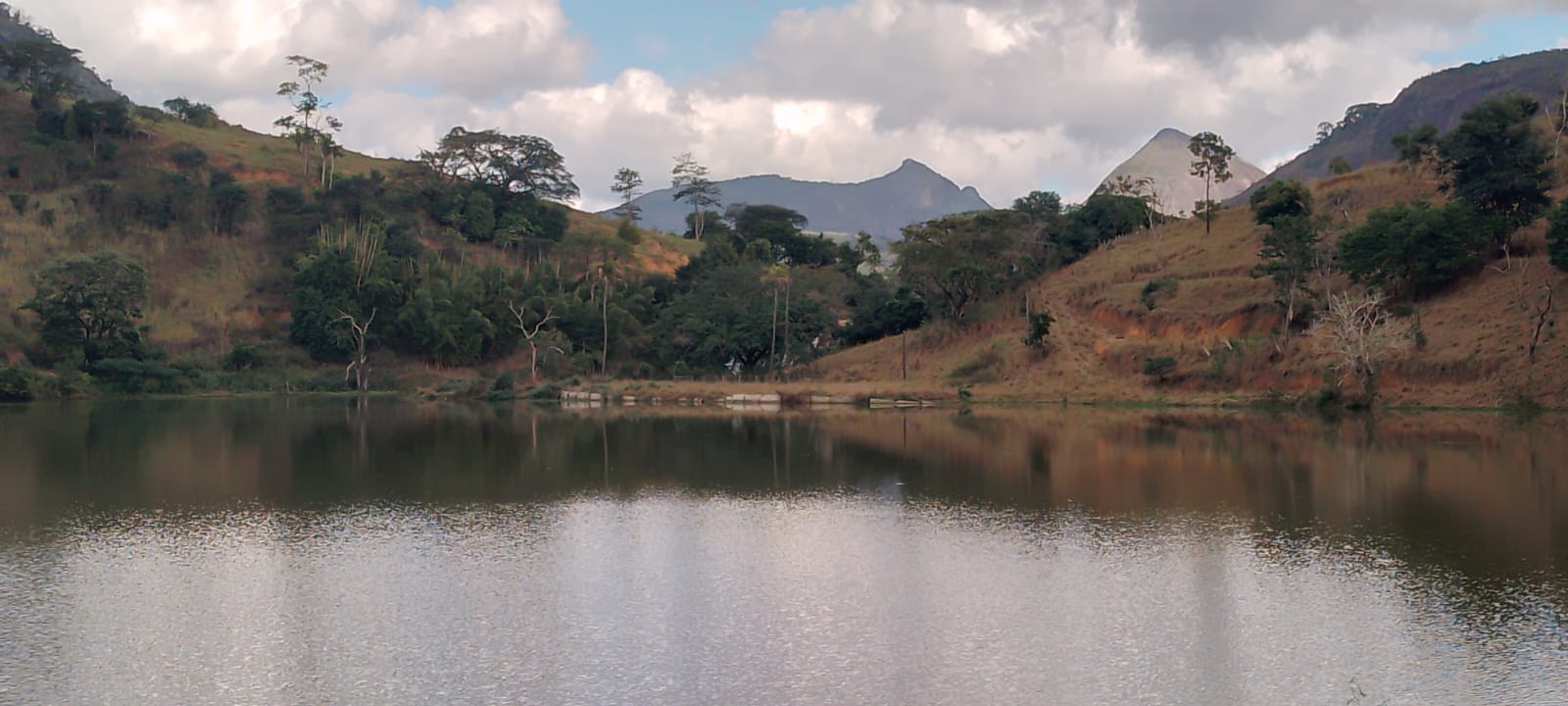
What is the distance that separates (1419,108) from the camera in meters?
140

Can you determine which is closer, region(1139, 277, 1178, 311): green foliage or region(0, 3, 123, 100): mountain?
region(1139, 277, 1178, 311): green foliage

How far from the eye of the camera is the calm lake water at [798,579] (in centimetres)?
1188

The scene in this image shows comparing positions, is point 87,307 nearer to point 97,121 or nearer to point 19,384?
point 19,384

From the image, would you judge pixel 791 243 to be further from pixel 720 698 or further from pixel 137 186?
pixel 720 698

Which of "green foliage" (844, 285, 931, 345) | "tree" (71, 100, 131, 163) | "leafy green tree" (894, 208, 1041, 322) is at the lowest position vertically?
"green foliage" (844, 285, 931, 345)

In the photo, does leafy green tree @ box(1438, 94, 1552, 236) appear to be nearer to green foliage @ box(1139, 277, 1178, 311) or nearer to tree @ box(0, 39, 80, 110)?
green foliage @ box(1139, 277, 1178, 311)

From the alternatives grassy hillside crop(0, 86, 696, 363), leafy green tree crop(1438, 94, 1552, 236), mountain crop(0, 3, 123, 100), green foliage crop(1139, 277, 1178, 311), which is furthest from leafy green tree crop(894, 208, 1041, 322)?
mountain crop(0, 3, 123, 100)

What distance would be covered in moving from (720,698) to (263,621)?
21.6ft

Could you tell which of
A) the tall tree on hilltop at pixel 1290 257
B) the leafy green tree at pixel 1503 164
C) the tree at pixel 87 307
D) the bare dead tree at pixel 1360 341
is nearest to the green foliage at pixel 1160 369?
the tall tree on hilltop at pixel 1290 257

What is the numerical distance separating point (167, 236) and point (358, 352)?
881 inches

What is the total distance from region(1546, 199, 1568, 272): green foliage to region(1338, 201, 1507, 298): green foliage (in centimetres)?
420

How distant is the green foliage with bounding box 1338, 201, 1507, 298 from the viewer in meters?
52.7

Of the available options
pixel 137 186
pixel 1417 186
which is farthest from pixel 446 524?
pixel 137 186

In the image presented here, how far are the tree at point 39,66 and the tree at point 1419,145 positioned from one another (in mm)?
103293
